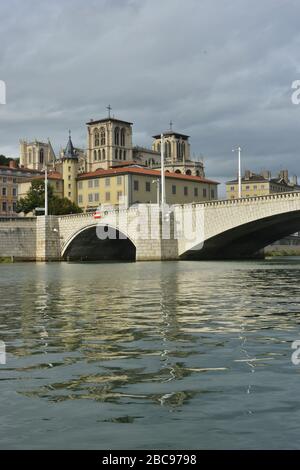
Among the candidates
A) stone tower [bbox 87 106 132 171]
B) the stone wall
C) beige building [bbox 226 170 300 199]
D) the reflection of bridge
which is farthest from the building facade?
the reflection of bridge

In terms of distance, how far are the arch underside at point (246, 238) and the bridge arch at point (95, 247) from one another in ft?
40.6

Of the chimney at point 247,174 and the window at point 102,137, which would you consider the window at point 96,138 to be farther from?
the chimney at point 247,174

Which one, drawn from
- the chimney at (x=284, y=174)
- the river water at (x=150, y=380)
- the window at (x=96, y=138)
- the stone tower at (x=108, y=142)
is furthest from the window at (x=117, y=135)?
the river water at (x=150, y=380)

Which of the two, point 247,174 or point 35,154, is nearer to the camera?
point 247,174

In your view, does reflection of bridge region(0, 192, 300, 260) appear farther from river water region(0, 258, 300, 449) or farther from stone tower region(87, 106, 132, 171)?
stone tower region(87, 106, 132, 171)

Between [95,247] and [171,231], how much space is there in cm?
1929

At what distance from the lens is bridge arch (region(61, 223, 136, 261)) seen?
239ft

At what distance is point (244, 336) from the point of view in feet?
34.7

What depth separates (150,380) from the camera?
7.30m

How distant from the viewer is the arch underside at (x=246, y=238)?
2254 inches

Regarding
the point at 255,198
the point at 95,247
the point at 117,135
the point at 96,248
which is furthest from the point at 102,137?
the point at 255,198

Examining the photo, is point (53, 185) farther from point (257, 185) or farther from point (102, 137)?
point (257, 185)

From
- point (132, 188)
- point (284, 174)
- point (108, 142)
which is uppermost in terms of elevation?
point (108, 142)
